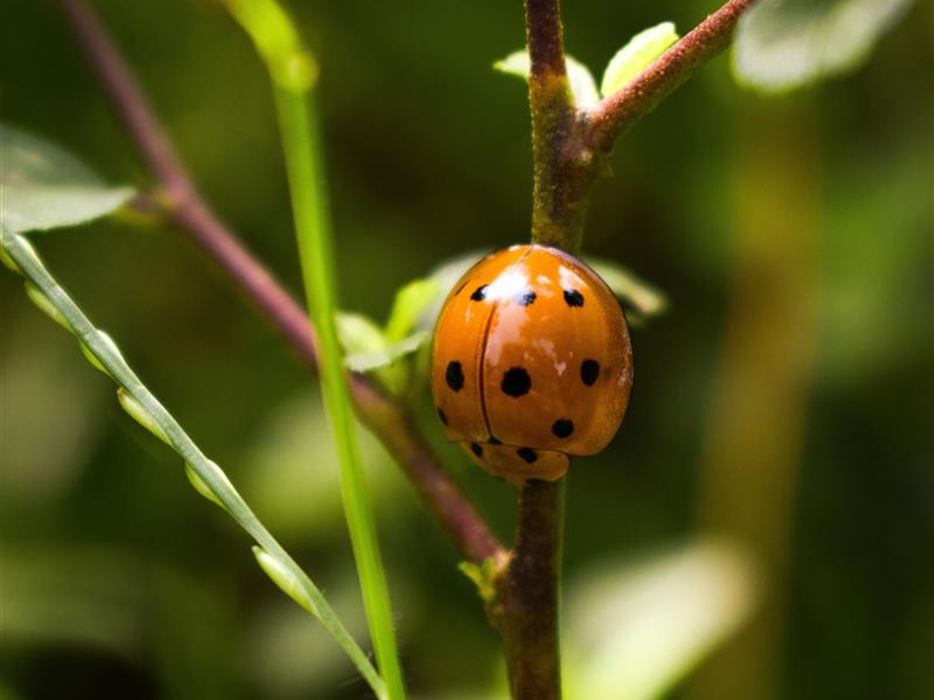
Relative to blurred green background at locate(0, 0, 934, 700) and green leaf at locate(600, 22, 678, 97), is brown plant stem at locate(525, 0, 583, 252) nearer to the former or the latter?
green leaf at locate(600, 22, 678, 97)

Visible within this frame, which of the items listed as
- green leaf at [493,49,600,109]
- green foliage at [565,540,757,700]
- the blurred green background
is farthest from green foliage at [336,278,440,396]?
the blurred green background

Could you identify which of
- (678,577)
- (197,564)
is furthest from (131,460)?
(678,577)

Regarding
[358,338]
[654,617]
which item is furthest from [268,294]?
[654,617]

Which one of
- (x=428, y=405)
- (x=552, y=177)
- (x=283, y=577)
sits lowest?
(x=283, y=577)

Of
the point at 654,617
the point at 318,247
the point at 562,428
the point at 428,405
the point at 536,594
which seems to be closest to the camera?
the point at 318,247

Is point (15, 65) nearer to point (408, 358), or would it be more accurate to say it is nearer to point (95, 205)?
point (95, 205)

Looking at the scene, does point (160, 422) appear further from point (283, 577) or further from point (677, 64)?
point (677, 64)

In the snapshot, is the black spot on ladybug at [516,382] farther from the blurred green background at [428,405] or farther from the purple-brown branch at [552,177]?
the blurred green background at [428,405]
